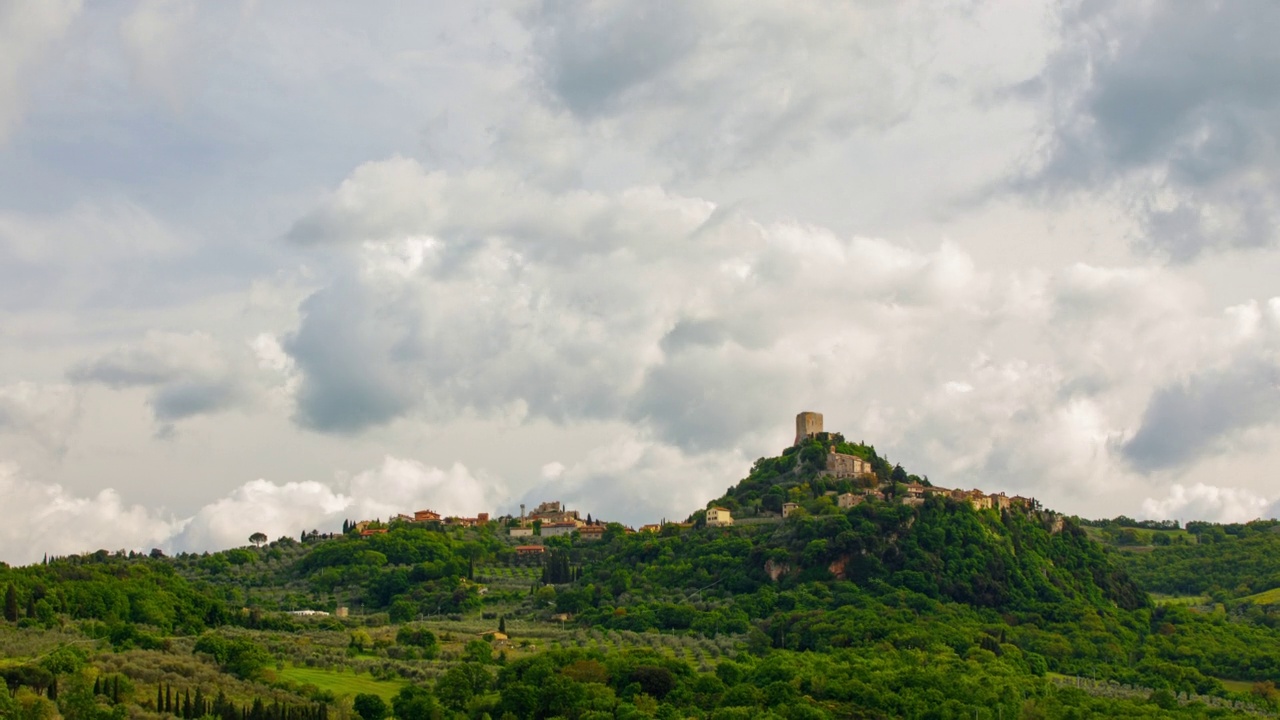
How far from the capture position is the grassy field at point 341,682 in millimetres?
94375

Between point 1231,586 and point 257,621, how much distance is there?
11779 centimetres

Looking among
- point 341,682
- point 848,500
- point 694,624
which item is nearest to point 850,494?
point 848,500

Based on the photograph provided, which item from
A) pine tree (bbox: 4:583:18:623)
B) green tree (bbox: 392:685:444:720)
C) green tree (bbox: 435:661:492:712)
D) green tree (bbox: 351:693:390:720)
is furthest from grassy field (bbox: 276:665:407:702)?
pine tree (bbox: 4:583:18:623)

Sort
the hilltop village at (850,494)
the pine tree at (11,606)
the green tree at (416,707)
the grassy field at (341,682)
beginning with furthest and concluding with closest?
the hilltop village at (850,494) < the pine tree at (11,606) < the grassy field at (341,682) < the green tree at (416,707)

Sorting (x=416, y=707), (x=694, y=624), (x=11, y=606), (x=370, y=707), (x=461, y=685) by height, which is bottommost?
(x=416, y=707)

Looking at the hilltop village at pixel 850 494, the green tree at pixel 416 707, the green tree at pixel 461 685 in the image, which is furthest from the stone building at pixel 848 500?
the green tree at pixel 416 707

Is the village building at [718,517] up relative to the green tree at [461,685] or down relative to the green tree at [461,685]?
up

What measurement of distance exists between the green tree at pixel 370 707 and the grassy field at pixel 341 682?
411 centimetres

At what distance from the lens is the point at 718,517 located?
173625mm

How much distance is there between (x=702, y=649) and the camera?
11994 cm

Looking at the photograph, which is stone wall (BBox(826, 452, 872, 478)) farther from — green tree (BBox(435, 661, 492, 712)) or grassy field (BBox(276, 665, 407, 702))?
green tree (BBox(435, 661, 492, 712))

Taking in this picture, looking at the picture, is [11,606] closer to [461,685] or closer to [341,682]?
[341,682]

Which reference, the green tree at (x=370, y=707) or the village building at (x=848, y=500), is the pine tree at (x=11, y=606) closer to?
the green tree at (x=370, y=707)

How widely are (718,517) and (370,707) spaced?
91.3 m
